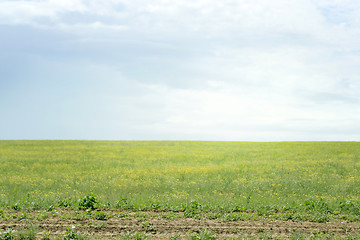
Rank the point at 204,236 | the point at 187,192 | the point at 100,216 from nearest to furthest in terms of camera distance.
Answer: the point at 204,236 < the point at 100,216 < the point at 187,192

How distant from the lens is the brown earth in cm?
1116

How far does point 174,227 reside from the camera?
1152 centimetres

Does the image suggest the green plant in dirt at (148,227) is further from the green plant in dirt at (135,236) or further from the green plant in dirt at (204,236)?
the green plant in dirt at (204,236)

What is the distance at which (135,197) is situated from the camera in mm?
16656

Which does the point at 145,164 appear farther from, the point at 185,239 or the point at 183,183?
the point at 185,239

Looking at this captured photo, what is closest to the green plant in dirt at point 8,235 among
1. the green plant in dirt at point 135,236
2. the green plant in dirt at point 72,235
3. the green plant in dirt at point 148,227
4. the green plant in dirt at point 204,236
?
the green plant in dirt at point 72,235

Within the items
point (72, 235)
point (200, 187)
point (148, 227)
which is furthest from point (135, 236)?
point (200, 187)

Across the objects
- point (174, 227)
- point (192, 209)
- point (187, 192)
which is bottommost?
point (187, 192)

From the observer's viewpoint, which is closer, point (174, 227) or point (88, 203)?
point (174, 227)

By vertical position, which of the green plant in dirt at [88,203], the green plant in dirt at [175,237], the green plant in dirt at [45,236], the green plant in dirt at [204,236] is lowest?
the green plant in dirt at [45,236]

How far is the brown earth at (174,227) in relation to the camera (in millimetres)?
11156

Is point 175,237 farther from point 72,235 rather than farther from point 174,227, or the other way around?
point 72,235

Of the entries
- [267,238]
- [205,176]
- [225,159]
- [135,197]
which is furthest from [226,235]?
[225,159]

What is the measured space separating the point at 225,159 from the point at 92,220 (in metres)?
25.2
